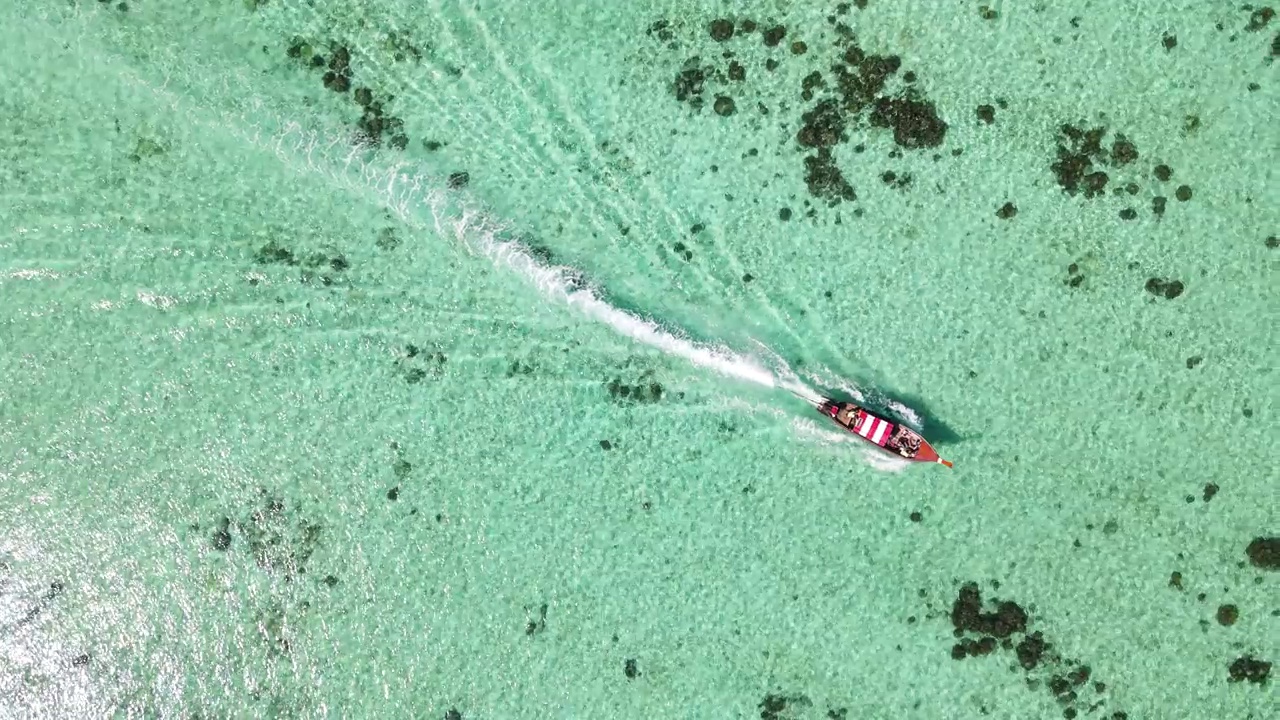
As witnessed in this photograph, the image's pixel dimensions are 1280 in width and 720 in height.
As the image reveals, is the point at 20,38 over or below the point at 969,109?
below

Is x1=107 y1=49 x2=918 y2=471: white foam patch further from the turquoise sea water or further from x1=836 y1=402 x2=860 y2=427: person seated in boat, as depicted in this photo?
x1=836 y1=402 x2=860 y2=427: person seated in boat

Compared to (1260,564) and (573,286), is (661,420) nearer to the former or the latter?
(573,286)

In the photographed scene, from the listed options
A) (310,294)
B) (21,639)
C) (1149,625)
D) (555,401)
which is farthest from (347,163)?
(1149,625)

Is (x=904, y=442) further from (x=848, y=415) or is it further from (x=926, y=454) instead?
(x=848, y=415)

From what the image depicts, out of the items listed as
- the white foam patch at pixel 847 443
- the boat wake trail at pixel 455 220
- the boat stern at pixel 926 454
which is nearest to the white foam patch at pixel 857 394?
the boat wake trail at pixel 455 220

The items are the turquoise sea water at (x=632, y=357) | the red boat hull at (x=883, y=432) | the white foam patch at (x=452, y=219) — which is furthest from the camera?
the white foam patch at (x=452, y=219)

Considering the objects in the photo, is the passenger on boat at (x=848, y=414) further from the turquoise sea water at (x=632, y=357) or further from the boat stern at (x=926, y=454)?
the boat stern at (x=926, y=454)

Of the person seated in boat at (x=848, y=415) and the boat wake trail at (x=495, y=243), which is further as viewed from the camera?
the boat wake trail at (x=495, y=243)

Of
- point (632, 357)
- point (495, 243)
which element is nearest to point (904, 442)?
point (632, 357)

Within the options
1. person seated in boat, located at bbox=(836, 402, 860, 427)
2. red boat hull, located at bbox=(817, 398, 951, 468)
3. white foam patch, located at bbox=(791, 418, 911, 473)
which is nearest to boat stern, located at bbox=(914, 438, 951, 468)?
red boat hull, located at bbox=(817, 398, 951, 468)
